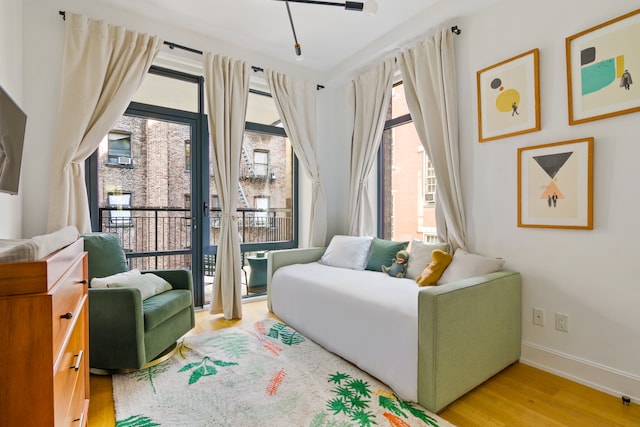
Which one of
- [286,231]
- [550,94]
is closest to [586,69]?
[550,94]

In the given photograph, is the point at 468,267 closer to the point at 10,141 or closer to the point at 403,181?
the point at 403,181

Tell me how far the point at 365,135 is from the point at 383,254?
144cm

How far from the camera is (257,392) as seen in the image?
6.01 ft

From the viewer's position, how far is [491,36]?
2.43m

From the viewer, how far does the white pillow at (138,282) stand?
204 centimetres

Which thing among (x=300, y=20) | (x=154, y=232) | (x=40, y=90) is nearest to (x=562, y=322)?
(x=300, y=20)

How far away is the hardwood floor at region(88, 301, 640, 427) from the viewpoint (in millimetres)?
1590

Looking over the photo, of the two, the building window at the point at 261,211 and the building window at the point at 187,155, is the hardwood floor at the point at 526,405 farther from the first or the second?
the building window at the point at 261,211

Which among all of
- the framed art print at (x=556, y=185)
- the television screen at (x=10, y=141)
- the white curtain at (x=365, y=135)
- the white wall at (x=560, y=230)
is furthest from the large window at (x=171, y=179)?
the framed art print at (x=556, y=185)

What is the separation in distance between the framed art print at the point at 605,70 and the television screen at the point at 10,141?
124 inches

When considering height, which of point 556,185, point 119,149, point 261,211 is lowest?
point 261,211

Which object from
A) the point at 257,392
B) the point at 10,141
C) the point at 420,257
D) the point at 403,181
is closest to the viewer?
the point at 10,141

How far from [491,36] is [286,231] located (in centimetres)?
299

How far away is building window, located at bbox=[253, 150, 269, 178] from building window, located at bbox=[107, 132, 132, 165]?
1.36 metres
